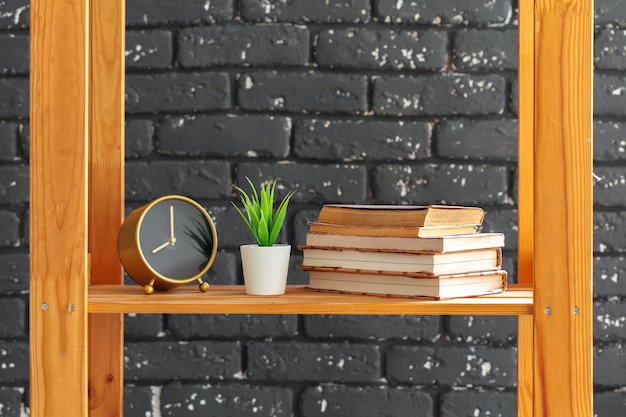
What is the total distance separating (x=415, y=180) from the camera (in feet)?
4.77

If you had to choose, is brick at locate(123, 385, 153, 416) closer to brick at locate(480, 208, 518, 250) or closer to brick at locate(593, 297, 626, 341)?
brick at locate(480, 208, 518, 250)

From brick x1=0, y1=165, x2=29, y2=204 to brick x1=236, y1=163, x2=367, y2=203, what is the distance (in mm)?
429

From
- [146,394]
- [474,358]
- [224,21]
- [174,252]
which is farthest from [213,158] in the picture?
[474,358]

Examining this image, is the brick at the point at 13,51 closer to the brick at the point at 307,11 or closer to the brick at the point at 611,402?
the brick at the point at 307,11

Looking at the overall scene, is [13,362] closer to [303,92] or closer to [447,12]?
[303,92]

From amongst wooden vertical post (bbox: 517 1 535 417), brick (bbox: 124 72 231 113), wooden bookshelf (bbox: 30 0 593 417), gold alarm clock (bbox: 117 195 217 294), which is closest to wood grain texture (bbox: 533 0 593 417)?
wooden bookshelf (bbox: 30 0 593 417)

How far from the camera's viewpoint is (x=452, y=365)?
1457 millimetres

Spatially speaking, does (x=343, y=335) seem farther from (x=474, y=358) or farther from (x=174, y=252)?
(x=174, y=252)

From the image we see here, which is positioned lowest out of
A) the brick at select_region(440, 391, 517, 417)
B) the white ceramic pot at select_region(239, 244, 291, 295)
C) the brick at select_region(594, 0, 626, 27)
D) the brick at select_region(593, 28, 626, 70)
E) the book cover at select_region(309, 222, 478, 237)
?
the brick at select_region(440, 391, 517, 417)

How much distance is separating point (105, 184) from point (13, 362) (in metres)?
0.51

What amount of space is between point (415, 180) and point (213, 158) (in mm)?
401

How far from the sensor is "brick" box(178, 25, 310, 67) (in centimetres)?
146

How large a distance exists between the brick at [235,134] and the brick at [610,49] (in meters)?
0.62

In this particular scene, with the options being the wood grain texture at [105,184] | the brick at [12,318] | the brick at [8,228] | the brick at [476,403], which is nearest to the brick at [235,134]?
the wood grain texture at [105,184]
